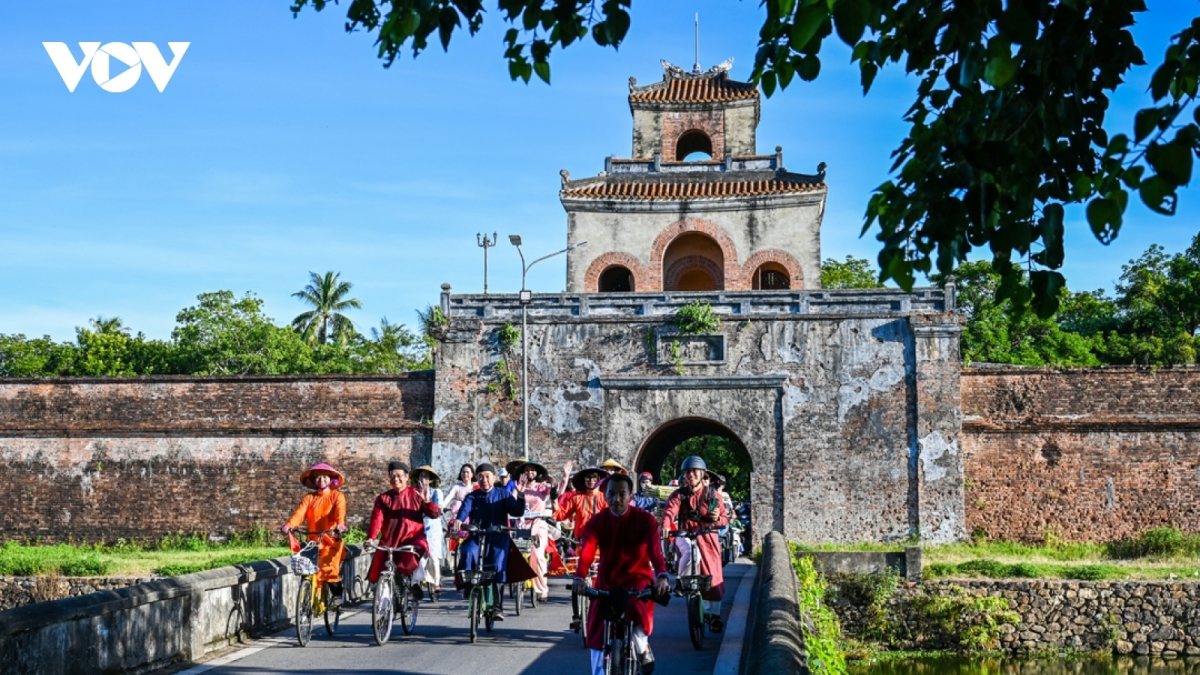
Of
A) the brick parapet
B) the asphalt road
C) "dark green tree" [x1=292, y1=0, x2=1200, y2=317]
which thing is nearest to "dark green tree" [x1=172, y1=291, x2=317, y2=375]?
the brick parapet

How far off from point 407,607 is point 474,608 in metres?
0.81

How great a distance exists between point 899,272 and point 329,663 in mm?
7042

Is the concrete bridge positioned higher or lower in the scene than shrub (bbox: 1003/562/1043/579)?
higher

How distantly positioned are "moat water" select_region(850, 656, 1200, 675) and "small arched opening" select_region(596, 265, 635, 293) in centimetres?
1173

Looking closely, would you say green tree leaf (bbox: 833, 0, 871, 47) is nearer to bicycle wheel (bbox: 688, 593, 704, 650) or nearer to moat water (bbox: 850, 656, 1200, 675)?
bicycle wheel (bbox: 688, 593, 704, 650)

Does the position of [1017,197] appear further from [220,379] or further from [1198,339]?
[1198,339]

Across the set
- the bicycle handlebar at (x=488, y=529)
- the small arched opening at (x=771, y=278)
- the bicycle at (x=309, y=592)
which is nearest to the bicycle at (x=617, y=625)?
the bicycle at (x=309, y=592)

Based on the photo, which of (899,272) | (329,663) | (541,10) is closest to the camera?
(899,272)

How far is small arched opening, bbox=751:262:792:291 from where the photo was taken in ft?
95.4

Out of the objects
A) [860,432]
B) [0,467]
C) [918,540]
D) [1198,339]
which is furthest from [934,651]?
[1198,339]

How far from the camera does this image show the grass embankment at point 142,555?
22875mm

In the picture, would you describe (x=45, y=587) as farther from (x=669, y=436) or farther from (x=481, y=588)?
(x=481, y=588)

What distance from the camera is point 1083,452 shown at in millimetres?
25547

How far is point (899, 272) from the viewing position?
195 inches
